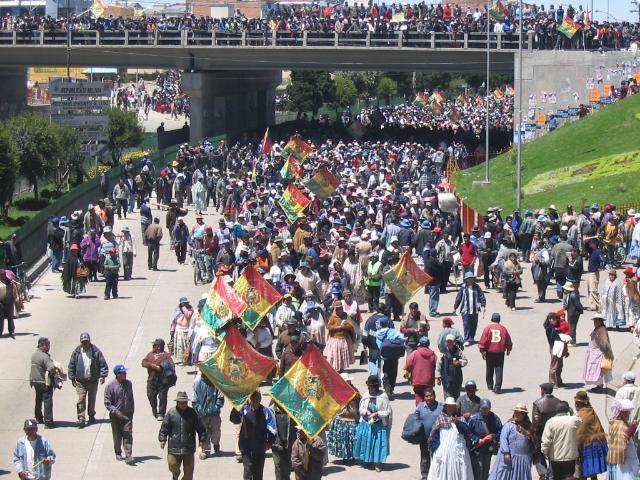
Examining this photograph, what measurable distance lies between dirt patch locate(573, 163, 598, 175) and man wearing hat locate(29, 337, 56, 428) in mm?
30341

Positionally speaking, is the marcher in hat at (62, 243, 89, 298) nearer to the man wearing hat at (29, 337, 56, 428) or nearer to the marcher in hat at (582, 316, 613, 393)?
the man wearing hat at (29, 337, 56, 428)

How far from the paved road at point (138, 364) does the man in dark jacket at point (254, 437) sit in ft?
3.09

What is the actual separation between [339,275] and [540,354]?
4346 mm

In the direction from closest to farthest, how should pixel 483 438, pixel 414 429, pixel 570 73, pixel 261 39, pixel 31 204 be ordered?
pixel 483 438 → pixel 414 429 → pixel 31 204 → pixel 570 73 → pixel 261 39

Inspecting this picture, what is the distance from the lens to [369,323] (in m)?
20.5

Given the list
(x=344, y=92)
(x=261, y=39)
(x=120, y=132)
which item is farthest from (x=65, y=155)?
(x=344, y=92)

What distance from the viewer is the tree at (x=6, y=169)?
47.9 m

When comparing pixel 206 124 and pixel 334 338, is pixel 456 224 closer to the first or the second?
pixel 334 338

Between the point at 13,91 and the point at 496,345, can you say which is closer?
the point at 496,345

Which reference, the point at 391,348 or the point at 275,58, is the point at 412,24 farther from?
the point at 391,348

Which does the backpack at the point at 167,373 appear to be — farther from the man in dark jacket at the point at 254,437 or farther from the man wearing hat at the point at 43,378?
the man in dark jacket at the point at 254,437

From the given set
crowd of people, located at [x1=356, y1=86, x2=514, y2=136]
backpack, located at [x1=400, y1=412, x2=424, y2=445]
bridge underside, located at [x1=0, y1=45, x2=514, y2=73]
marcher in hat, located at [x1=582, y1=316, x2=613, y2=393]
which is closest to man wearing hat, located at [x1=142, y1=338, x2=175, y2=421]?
backpack, located at [x1=400, y1=412, x2=424, y2=445]

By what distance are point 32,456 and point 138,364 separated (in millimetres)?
8052

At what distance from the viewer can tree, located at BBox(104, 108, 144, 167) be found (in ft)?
209
